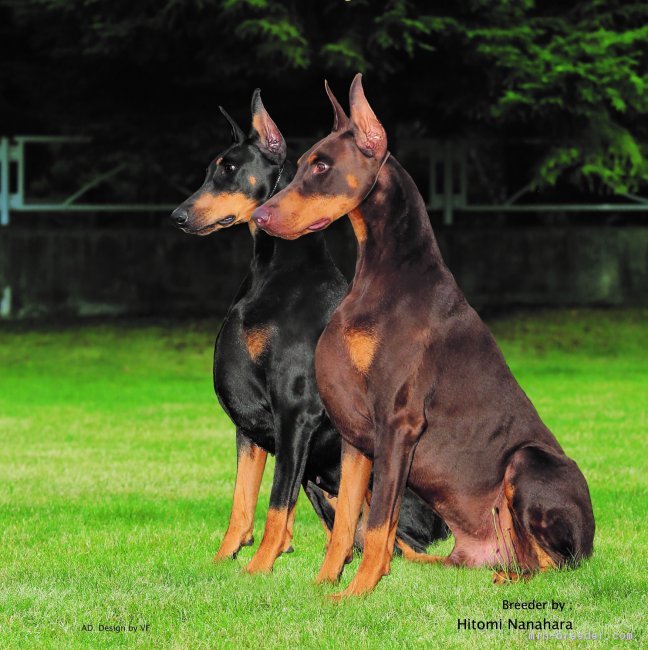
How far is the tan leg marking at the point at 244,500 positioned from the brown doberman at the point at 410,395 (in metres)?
0.54

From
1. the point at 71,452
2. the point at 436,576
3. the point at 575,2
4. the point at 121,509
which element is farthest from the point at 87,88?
the point at 436,576

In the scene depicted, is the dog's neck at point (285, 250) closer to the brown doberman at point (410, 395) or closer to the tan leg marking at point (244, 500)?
the brown doberman at point (410, 395)

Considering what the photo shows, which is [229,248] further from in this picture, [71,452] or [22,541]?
[22,541]

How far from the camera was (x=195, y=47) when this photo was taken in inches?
750

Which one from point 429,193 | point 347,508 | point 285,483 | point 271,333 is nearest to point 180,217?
point 271,333

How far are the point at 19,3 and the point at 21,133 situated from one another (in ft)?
14.1

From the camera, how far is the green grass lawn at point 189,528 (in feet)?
16.8

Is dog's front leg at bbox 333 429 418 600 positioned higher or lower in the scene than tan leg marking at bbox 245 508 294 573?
higher

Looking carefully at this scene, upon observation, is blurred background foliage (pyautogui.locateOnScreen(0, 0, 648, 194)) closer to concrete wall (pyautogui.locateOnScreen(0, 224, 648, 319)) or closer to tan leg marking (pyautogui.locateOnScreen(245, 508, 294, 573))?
concrete wall (pyautogui.locateOnScreen(0, 224, 648, 319))

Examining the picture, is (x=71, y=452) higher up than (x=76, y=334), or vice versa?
(x=71, y=452)

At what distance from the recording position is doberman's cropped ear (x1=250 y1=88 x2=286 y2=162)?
5.76m

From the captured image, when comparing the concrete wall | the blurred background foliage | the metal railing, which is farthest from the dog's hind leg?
the metal railing

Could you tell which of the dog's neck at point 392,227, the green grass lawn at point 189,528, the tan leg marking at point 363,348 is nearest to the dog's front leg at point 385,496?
the green grass lawn at point 189,528

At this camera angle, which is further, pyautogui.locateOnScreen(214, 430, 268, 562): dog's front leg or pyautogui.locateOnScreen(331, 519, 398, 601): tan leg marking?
pyautogui.locateOnScreen(214, 430, 268, 562): dog's front leg
